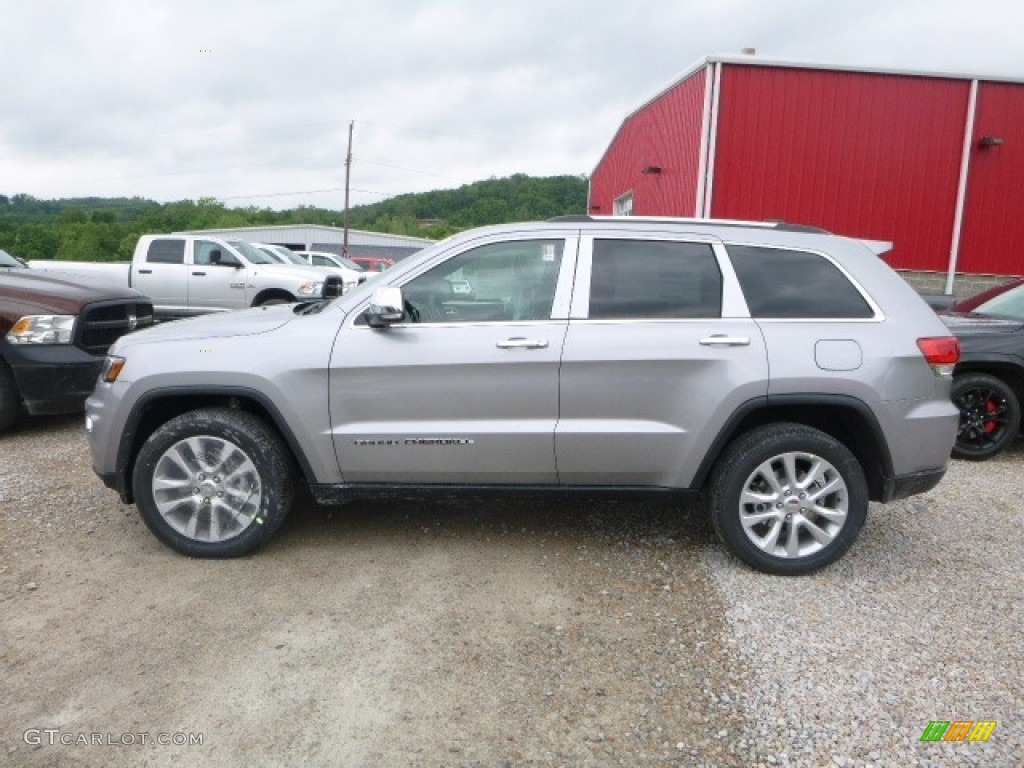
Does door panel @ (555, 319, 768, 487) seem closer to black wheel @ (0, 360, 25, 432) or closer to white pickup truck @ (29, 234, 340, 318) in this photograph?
black wheel @ (0, 360, 25, 432)

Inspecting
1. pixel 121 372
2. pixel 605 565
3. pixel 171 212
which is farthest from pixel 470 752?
pixel 171 212

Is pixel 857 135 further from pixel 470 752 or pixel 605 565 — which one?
pixel 470 752

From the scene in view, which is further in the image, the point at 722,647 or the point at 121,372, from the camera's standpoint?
the point at 121,372

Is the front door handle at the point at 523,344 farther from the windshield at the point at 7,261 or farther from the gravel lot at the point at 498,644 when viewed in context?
the windshield at the point at 7,261

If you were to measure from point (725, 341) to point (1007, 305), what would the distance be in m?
4.49

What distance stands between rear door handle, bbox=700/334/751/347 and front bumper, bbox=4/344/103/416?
4981 millimetres

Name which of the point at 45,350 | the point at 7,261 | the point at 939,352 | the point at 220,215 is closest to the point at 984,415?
the point at 939,352

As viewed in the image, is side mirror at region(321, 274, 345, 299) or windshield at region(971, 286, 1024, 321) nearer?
side mirror at region(321, 274, 345, 299)

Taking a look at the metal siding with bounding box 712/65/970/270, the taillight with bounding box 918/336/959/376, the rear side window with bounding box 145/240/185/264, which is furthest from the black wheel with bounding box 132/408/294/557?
the metal siding with bounding box 712/65/970/270

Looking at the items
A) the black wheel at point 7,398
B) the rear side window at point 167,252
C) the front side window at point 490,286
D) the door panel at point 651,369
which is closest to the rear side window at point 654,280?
the door panel at point 651,369

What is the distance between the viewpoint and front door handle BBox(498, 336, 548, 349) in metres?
3.71

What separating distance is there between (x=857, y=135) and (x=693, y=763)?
12.5 metres

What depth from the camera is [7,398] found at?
6117 millimetres

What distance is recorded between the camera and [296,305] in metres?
4.54
